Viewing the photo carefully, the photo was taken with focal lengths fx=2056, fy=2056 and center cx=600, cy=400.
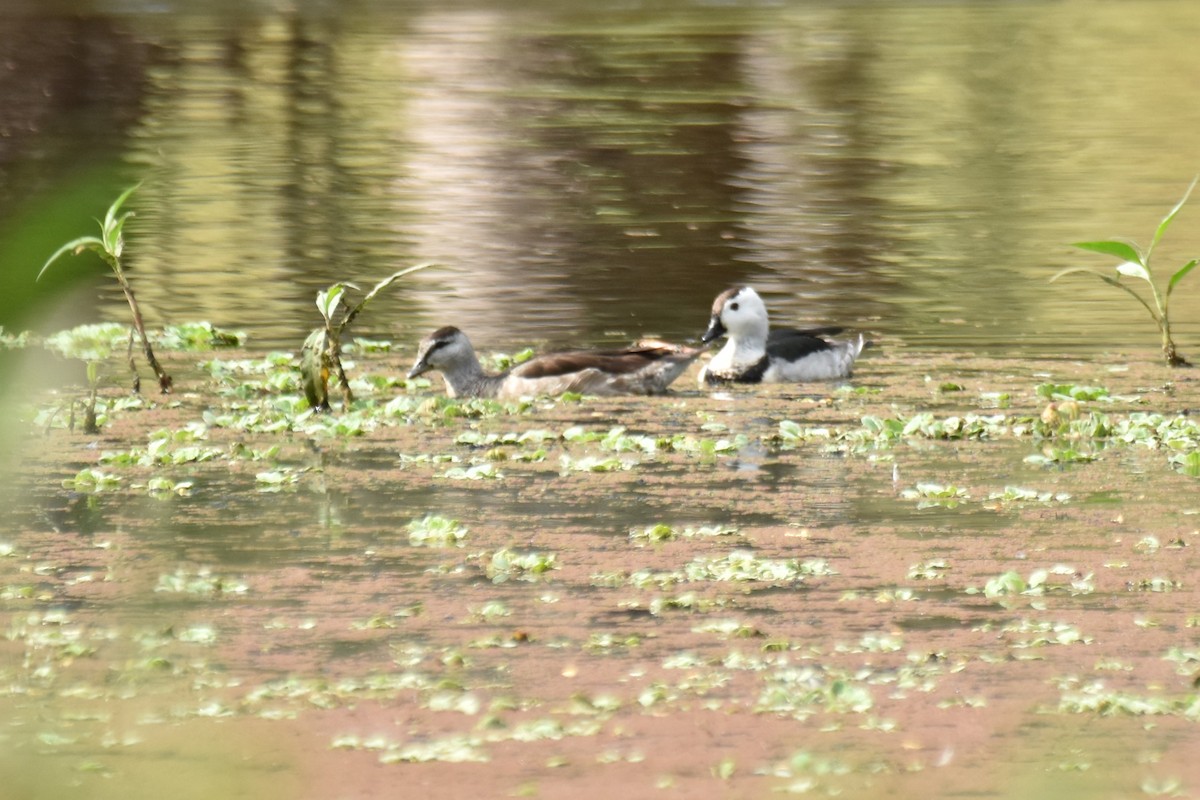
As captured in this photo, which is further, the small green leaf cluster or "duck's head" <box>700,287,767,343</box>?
"duck's head" <box>700,287,767,343</box>

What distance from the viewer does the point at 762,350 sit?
11141 millimetres

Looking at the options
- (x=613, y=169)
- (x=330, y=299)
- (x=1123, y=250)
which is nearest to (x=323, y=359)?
(x=330, y=299)

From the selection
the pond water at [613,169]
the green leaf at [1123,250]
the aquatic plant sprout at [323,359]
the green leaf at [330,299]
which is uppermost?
the green leaf at [1123,250]

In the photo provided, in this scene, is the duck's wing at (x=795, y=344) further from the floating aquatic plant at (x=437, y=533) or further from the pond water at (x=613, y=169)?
the floating aquatic plant at (x=437, y=533)

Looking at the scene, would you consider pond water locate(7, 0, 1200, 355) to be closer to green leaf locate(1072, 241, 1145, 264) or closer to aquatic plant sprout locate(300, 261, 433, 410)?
green leaf locate(1072, 241, 1145, 264)

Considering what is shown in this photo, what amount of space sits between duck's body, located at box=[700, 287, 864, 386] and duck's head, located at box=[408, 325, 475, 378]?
143 cm

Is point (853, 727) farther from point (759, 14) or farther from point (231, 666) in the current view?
point (759, 14)

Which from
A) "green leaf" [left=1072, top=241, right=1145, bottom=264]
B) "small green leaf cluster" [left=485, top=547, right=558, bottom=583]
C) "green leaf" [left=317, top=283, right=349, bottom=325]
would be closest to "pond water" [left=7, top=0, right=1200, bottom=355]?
"green leaf" [left=1072, top=241, right=1145, bottom=264]

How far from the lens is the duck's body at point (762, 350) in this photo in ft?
35.6

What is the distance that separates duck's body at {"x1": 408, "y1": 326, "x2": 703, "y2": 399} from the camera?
10367mm

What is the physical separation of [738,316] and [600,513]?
12.4ft

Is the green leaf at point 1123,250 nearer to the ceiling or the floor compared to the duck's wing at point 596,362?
nearer to the ceiling

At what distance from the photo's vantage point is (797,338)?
11.0 metres

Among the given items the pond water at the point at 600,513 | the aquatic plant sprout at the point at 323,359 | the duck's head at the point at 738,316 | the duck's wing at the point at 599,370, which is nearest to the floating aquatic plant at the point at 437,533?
the pond water at the point at 600,513
